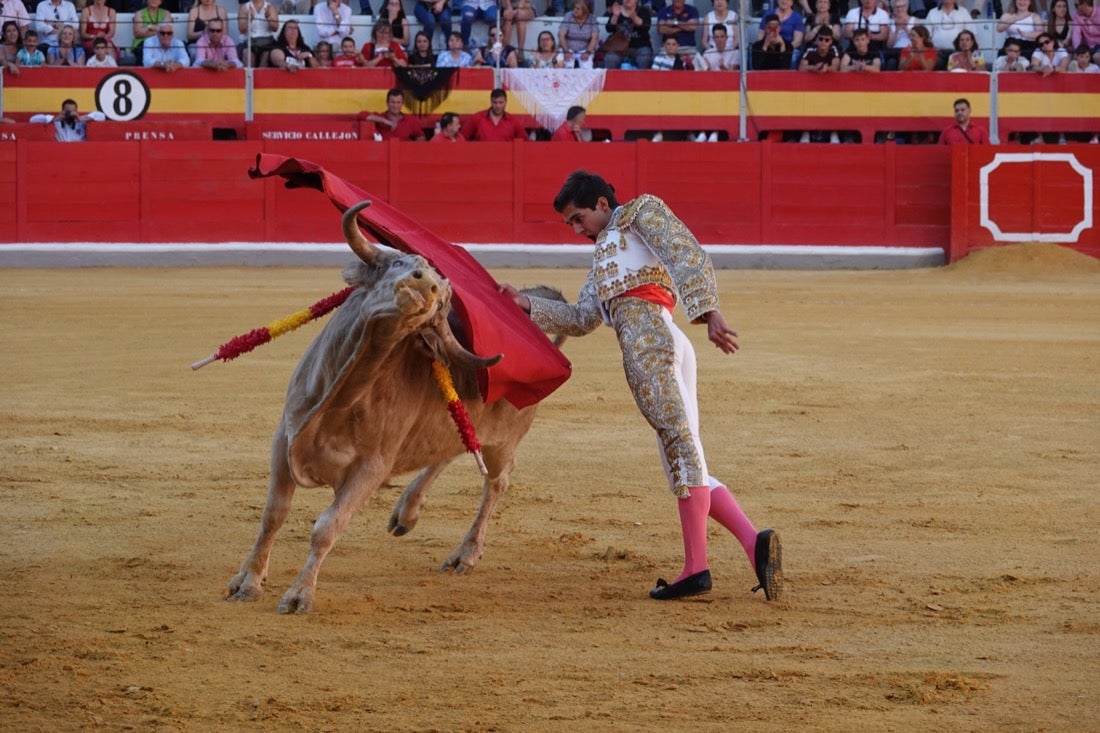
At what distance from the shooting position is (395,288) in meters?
3.21

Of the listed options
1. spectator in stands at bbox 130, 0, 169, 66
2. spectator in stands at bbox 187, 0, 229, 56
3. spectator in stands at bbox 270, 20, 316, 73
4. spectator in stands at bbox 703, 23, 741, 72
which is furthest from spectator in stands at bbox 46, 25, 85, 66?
spectator in stands at bbox 703, 23, 741, 72

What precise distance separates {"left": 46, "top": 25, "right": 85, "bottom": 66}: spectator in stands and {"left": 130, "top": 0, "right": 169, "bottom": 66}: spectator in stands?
44 cm

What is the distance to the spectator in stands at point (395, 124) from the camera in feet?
44.2

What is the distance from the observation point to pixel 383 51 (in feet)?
44.3

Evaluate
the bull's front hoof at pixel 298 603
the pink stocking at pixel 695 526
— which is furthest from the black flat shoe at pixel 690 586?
the bull's front hoof at pixel 298 603

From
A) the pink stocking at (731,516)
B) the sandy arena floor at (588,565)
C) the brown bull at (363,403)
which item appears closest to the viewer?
the sandy arena floor at (588,565)

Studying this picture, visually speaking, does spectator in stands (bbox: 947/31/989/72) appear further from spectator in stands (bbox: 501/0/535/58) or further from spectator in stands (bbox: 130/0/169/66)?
spectator in stands (bbox: 130/0/169/66)

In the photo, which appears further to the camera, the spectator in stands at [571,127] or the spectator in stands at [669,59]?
the spectator in stands at [669,59]

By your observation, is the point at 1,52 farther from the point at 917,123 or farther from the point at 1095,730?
the point at 1095,730

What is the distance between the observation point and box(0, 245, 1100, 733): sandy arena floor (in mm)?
2877

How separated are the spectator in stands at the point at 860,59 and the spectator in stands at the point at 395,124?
3.65 m

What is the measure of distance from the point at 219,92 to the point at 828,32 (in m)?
5.20

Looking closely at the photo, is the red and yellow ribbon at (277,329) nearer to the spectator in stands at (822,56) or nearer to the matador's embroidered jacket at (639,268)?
the matador's embroidered jacket at (639,268)

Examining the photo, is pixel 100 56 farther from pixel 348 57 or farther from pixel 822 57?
pixel 822 57
